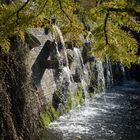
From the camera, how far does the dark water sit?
1128cm

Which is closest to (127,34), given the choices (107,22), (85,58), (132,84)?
(107,22)

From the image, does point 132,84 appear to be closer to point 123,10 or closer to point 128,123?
point 128,123

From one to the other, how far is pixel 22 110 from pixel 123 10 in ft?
16.5

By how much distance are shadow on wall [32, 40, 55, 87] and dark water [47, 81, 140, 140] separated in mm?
1450

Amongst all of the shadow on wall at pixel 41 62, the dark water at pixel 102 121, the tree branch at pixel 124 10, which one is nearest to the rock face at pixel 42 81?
the shadow on wall at pixel 41 62

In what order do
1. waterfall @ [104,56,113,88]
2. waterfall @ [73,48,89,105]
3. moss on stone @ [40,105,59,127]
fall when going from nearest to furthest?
moss on stone @ [40,105,59,127] < waterfall @ [73,48,89,105] < waterfall @ [104,56,113,88]

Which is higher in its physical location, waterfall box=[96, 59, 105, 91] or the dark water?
waterfall box=[96, 59, 105, 91]

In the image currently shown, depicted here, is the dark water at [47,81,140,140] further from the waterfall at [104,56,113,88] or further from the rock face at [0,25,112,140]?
the waterfall at [104,56,113,88]

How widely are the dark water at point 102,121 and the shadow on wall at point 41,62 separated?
1450mm

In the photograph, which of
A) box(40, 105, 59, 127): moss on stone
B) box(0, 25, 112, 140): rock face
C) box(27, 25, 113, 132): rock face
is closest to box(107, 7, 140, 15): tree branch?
box(0, 25, 112, 140): rock face

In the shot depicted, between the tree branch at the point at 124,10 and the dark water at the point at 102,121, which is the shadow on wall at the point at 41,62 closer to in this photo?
the dark water at the point at 102,121

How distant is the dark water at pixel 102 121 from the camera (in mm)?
11281

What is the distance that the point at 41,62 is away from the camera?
13.0 metres

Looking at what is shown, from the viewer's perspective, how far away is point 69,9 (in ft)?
14.3
